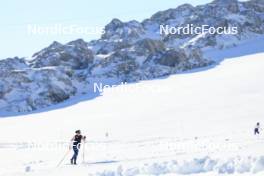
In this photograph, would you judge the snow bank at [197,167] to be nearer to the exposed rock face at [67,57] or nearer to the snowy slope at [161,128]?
the snowy slope at [161,128]

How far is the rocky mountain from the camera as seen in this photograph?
106000 millimetres

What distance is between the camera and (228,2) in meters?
163

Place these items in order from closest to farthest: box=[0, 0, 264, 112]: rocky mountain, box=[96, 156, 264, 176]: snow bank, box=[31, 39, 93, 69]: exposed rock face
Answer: box=[96, 156, 264, 176]: snow bank, box=[0, 0, 264, 112]: rocky mountain, box=[31, 39, 93, 69]: exposed rock face

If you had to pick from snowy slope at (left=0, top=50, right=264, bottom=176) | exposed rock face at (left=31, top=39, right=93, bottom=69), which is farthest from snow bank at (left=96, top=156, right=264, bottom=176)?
exposed rock face at (left=31, top=39, right=93, bottom=69)

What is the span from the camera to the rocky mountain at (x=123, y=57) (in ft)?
348

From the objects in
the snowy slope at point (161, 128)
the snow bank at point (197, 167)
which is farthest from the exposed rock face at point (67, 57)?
the snow bank at point (197, 167)

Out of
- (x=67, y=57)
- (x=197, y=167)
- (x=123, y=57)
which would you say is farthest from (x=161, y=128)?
(x=67, y=57)

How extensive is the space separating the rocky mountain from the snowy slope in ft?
42.8

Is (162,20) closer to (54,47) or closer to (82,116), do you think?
(54,47)

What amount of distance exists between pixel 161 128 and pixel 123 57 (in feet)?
236

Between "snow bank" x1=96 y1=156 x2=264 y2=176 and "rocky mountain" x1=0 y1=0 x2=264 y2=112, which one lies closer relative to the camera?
"snow bank" x1=96 y1=156 x2=264 y2=176

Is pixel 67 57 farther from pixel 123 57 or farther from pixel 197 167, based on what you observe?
pixel 197 167

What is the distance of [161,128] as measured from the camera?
173 feet

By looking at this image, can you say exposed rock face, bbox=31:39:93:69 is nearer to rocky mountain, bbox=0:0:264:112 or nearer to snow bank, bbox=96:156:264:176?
Answer: rocky mountain, bbox=0:0:264:112
